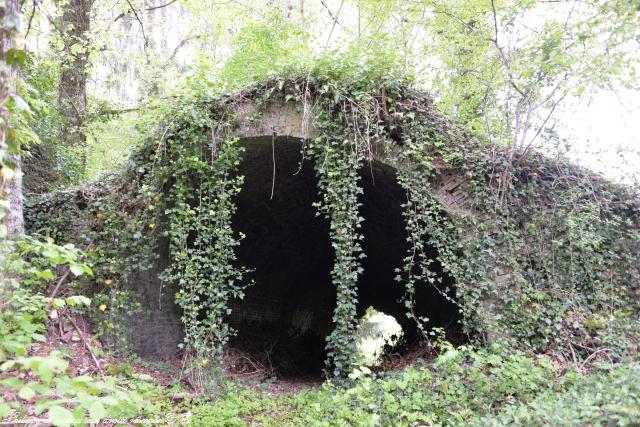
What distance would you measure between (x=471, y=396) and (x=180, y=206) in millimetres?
3861

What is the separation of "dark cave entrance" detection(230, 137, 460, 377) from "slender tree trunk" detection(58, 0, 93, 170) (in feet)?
14.1

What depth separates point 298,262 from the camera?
9656mm

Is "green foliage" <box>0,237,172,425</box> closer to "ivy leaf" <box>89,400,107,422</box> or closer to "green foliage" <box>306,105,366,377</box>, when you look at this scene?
"ivy leaf" <box>89,400,107,422</box>

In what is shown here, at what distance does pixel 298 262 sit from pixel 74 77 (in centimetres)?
636

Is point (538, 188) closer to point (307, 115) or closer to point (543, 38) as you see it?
point (543, 38)

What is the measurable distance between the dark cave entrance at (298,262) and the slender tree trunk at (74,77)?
4.29 metres

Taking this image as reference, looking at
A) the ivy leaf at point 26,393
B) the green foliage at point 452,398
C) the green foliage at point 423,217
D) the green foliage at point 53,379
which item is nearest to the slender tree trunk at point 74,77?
the green foliage at point 423,217

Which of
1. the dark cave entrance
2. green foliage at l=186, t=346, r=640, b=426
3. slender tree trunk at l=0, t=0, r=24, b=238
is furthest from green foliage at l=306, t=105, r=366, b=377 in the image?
slender tree trunk at l=0, t=0, r=24, b=238

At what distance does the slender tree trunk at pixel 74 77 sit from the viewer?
29.3ft

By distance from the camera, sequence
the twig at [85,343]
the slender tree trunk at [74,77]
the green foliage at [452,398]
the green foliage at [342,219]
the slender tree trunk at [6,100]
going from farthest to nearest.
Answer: the slender tree trunk at [74,77]
the green foliage at [342,219]
the twig at [85,343]
the green foliage at [452,398]
the slender tree trunk at [6,100]

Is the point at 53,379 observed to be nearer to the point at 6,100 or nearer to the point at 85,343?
the point at 6,100

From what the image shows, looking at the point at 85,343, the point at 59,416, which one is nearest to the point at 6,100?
the point at 59,416

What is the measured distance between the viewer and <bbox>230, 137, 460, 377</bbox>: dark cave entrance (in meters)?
6.71

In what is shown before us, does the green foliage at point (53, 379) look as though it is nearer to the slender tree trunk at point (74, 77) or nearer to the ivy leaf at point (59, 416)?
the ivy leaf at point (59, 416)
